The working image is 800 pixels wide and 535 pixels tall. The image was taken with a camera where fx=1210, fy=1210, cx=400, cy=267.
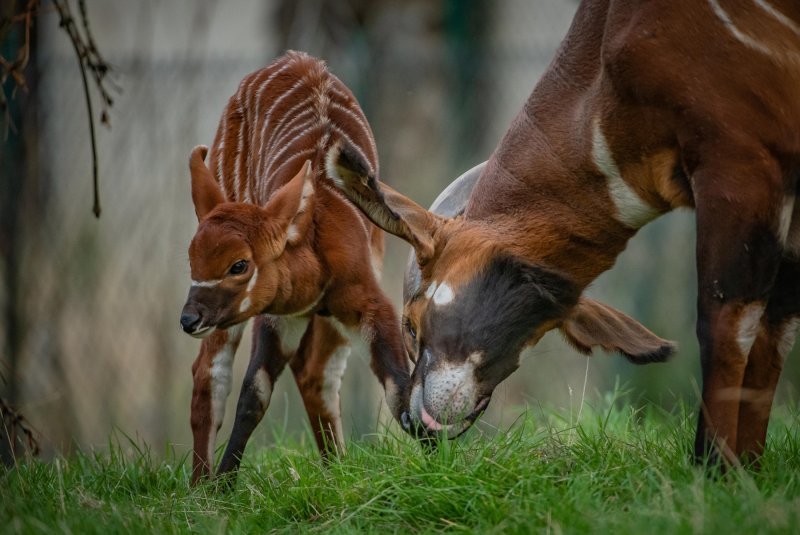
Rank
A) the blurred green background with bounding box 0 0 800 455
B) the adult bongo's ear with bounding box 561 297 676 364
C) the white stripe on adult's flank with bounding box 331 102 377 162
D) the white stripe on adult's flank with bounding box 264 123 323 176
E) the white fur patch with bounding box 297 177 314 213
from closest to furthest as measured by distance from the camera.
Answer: the adult bongo's ear with bounding box 561 297 676 364, the white fur patch with bounding box 297 177 314 213, the white stripe on adult's flank with bounding box 264 123 323 176, the white stripe on adult's flank with bounding box 331 102 377 162, the blurred green background with bounding box 0 0 800 455

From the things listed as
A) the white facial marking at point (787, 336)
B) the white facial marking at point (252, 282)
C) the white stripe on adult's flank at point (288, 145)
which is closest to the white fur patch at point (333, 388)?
the white facial marking at point (252, 282)

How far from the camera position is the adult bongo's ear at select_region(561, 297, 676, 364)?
200 inches

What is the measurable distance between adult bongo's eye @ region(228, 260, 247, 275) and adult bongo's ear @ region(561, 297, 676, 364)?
1.45 meters

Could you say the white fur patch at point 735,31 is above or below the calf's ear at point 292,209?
above

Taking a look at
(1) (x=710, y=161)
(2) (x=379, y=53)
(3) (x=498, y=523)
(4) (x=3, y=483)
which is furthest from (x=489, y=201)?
(2) (x=379, y=53)

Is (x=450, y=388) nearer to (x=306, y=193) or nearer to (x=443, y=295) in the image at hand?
(x=443, y=295)

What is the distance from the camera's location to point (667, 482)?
400cm

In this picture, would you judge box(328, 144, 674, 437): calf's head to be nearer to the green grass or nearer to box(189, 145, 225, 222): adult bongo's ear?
the green grass

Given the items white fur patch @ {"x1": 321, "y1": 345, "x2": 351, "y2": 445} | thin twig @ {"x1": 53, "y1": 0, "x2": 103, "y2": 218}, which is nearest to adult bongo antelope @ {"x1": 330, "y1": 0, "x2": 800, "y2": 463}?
thin twig @ {"x1": 53, "y1": 0, "x2": 103, "y2": 218}

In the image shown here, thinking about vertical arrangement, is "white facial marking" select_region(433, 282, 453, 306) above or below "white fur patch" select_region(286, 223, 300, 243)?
above

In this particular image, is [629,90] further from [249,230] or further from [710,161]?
[249,230]

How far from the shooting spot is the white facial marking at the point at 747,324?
13.5 ft

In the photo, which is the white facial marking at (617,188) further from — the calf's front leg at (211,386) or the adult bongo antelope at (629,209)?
the calf's front leg at (211,386)

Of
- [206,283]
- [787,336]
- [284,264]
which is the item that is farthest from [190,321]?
[787,336]
